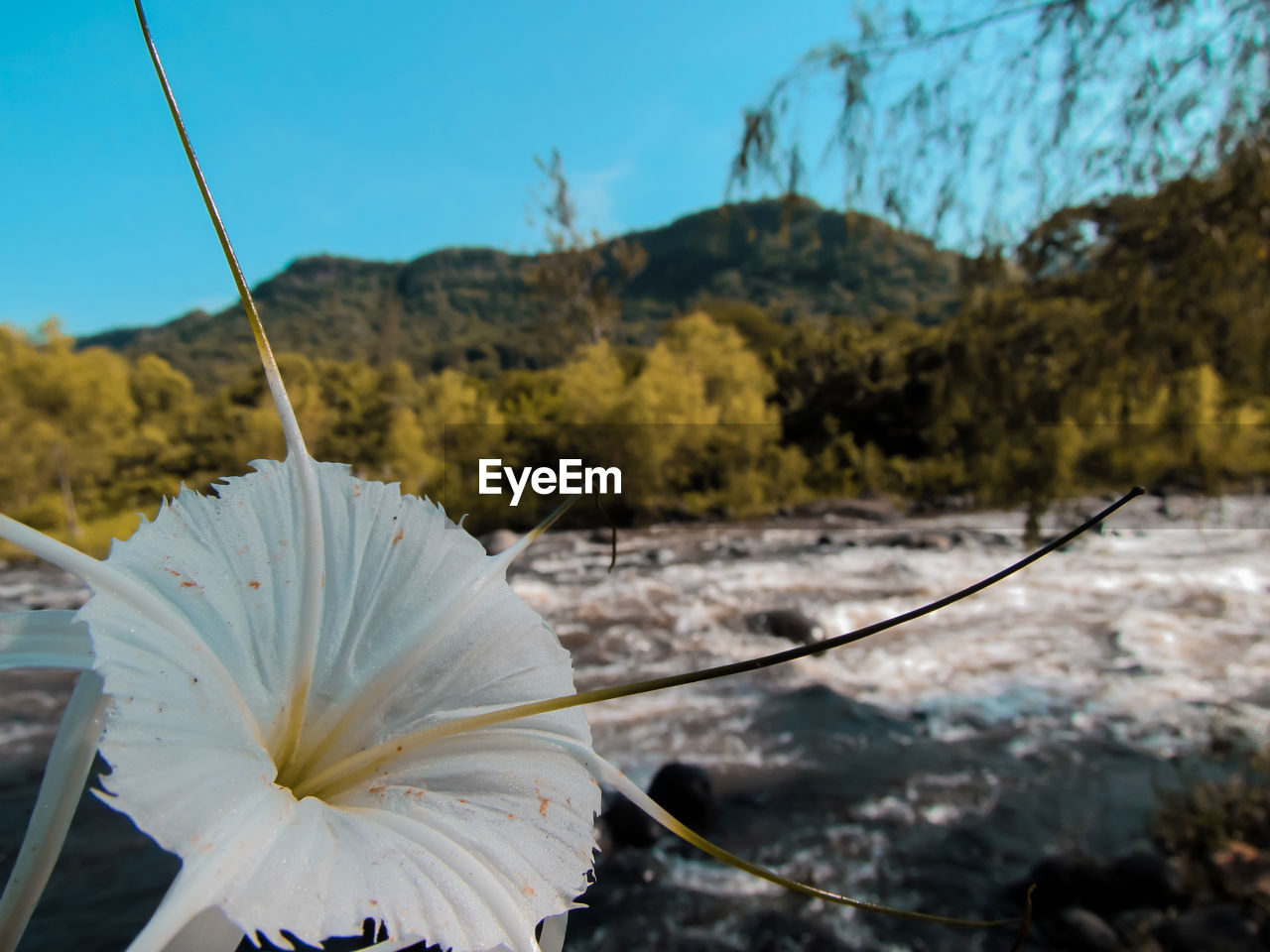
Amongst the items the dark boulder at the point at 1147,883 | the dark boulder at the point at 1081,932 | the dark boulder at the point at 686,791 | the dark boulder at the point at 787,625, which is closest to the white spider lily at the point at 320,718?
the dark boulder at the point at 1081,932

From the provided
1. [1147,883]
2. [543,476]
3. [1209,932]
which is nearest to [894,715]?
[1147,883]

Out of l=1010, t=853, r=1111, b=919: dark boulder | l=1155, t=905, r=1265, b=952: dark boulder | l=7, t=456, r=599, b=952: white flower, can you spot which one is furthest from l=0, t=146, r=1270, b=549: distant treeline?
l=1010, t=853, r=1111, b=919: dark boulder

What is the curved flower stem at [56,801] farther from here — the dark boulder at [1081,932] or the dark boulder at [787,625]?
the dark boulder at [787,625]

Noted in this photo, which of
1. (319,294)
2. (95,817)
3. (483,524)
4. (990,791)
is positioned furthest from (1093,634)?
(319,294)

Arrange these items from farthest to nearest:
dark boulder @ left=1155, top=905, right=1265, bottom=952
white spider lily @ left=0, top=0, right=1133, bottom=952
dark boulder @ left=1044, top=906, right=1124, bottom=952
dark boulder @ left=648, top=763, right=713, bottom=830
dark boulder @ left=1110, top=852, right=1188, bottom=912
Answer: dark boulder @ left=648, top=763, right=713, bottom=830, dark boulder @ left=1110, top=852, right=1188, bottom=912, dark boulder @ left=1044, top=906, right=1124, bottom=952, dark boulder @ left=1155, top=905, right=1265, bottom=952, white spider lily @ left=0, top=0, right=1133, bottom=952

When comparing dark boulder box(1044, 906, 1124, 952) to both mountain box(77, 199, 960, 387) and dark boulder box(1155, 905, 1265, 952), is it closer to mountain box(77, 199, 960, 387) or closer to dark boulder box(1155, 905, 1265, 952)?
dark boulder box(1155, 905, 1265, 952)

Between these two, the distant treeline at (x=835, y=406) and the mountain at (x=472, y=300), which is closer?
the distant treeline at (x=835, y=406)
